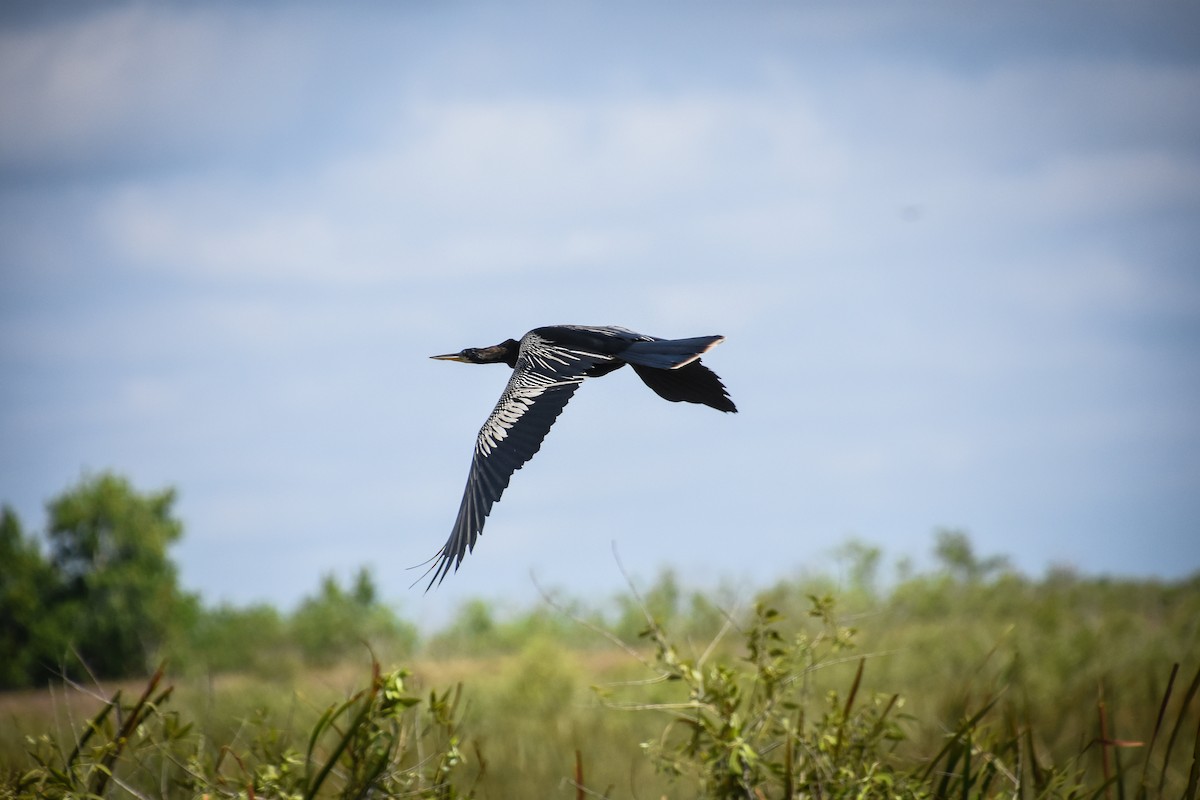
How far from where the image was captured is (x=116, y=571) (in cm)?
2511

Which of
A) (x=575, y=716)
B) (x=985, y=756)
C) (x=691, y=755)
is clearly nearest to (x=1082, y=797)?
(x=985, y=756)

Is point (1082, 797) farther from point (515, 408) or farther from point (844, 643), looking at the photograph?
point (515, 408)

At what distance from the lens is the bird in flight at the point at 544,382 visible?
14.9 feet

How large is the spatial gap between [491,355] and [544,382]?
1099 millimetres

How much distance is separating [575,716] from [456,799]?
1074 centimetres

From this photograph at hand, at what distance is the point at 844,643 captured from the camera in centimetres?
462

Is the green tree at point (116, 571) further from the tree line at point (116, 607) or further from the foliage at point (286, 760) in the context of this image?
the foliage at point (286, 760)

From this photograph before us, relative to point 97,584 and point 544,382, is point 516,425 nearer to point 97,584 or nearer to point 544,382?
point 544,382

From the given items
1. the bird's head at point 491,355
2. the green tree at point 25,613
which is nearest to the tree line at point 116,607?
the green tree at point 25,613

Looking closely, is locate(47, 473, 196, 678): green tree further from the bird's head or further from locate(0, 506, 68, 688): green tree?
the bird's head

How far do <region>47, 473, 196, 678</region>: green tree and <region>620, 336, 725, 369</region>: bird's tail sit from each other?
2064 centimetres

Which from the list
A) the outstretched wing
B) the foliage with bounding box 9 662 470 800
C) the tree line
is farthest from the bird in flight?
the tree line

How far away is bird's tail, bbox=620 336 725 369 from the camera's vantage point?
5.40 m

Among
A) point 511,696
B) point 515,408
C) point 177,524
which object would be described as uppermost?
point 515,408
